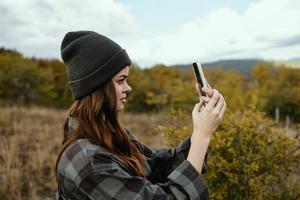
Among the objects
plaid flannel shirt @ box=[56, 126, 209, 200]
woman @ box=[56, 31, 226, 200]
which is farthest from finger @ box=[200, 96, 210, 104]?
plaid flannel shirt @ box=[56, 126, 209, 200]

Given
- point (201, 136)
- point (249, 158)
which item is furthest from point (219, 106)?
point (249, 158)

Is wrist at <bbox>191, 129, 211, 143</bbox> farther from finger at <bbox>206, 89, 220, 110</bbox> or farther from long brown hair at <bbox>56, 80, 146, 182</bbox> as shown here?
long brown hair at <bbox>56, 80, 146, 182</bbox>

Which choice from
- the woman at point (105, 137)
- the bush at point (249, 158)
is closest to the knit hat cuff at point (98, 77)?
the woman at point (105, 137)

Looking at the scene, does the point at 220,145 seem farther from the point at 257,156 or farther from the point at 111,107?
the point at 111,107

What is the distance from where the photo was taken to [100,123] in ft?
5.70

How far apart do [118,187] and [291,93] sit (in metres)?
42.1

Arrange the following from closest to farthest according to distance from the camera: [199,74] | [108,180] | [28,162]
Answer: [108,180] → [199,74] → [28,162]

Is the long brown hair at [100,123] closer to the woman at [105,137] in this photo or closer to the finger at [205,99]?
the woman at [105,137]

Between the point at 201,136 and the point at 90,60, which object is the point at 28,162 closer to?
the point at 90,60

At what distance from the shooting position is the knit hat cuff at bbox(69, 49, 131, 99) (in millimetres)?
1714

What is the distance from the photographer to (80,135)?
1721mm

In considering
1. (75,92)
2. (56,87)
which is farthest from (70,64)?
(56,87)

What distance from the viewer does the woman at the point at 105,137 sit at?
5.23ft

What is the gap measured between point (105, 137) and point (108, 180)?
7.6 inches
